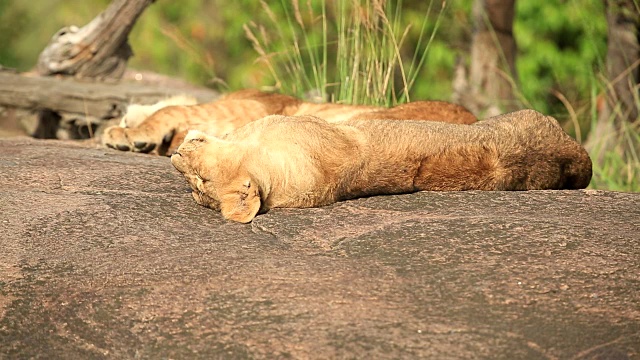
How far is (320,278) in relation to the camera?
9.21ft

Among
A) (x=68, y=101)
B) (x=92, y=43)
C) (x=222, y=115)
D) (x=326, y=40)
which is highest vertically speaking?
(x=222, y=115)

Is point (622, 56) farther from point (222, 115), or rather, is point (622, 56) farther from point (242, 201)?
point (242, 201)

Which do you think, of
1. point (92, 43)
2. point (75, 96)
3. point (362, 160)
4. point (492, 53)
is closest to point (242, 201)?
point (362, 160)

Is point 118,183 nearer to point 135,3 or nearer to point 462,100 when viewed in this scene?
point 135,3

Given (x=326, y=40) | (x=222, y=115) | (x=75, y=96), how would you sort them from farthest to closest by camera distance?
1. (x=326, y=40)
2. (x=75, y=96)
3. (x=222, y=115)

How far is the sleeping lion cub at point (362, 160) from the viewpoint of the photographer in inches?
132

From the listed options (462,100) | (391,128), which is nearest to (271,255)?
(391,128)

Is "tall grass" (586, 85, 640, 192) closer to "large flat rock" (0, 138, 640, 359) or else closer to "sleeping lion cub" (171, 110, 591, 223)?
"sleeping lion cub" (171, 110, 591, 223)

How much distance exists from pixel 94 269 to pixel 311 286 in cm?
61

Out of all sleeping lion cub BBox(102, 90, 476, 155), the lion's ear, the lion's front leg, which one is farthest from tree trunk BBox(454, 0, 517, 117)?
the lion's ear

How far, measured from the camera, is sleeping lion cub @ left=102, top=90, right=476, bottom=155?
14.5 ft

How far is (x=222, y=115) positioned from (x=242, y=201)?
5.31 feet

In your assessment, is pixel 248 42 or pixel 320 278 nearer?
pixel 320 278

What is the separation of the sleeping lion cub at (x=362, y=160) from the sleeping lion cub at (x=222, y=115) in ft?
1.63
